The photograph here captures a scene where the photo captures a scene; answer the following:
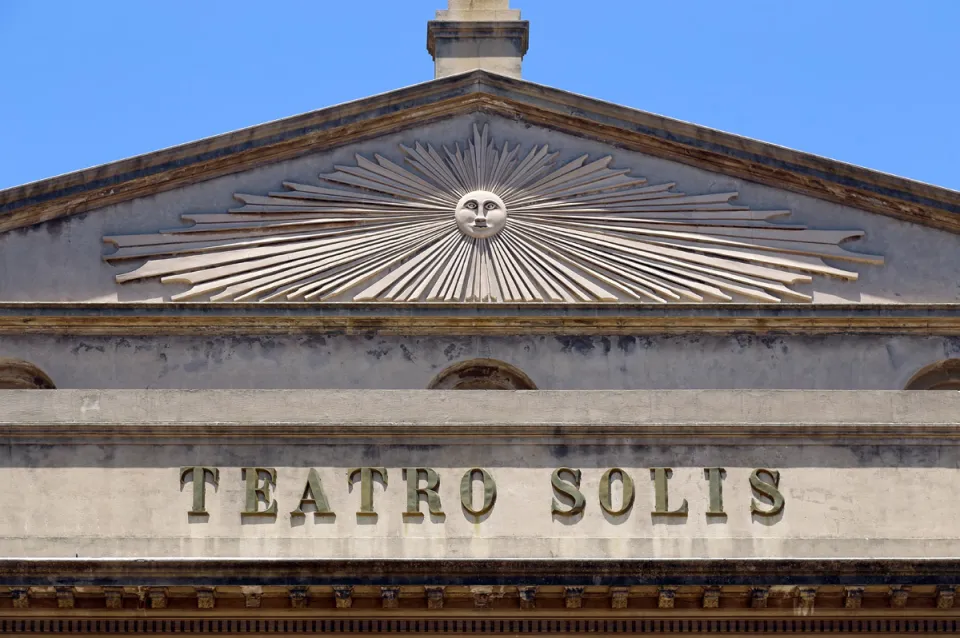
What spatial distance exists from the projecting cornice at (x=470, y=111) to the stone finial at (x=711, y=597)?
9.26 meters

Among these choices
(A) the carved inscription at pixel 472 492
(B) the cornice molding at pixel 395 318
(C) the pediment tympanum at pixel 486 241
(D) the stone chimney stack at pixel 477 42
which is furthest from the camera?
(D) the stone chimney stack at pixel 477 42

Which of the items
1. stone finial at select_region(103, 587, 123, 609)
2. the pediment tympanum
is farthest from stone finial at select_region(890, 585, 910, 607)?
the pediment tympanum

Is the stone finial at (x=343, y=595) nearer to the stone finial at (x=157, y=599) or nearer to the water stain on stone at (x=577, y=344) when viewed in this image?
the stone finial at (x=157, y=599)

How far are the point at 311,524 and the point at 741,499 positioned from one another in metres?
4.28

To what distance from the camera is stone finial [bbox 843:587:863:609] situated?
24.0m

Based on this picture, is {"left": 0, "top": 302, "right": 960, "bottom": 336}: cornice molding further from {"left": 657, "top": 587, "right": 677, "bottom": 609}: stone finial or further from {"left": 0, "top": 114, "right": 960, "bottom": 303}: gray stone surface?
{"left": 657, "top": 587, "right": 677, "bottom": 609}: stone finial

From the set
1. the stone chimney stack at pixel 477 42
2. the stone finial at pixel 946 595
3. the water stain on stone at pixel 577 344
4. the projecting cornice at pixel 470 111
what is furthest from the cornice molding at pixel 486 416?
the stone chimney stack at pixel 477 42

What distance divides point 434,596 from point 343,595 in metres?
0.85

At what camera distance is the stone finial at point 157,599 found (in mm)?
23984

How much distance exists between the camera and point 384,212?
1260 inches

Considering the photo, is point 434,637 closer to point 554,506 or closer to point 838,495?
point 554,506

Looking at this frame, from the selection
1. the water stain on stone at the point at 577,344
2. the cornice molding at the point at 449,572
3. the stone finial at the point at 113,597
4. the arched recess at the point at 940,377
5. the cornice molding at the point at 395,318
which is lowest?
the stone finial at the point at 113,597

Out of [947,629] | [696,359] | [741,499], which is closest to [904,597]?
[947,629]

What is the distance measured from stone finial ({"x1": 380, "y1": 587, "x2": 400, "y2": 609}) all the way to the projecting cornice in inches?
377
